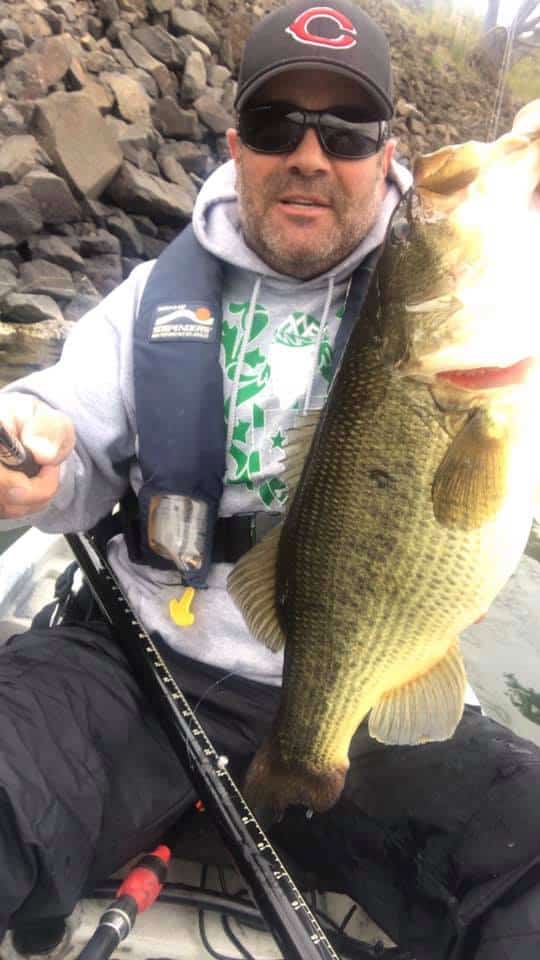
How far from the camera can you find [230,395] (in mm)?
2738

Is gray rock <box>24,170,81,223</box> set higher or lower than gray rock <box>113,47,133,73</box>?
lower

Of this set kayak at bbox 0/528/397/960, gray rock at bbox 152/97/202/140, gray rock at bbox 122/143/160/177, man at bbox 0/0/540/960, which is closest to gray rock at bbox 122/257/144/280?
gray rock at bbox 122/143/160/177

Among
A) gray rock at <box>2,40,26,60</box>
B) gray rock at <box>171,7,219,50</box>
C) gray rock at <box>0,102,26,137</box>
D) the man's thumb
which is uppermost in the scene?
gray rock at <box>171,7,219,50</box>

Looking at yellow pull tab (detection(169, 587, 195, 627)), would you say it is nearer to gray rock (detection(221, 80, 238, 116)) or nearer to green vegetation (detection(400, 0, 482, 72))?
gray rock (detection(221, 80, 238, 116))

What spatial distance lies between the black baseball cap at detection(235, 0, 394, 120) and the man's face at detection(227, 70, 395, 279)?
0.12ft

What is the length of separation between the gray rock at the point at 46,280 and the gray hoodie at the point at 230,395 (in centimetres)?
1140

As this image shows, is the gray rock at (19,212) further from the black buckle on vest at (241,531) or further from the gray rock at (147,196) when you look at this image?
the black buckle on vest at (241,531)

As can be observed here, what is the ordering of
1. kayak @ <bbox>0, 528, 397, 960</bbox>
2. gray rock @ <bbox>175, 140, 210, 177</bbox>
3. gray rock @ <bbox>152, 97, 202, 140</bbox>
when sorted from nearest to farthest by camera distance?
kayak @ <bbox>0, 528, 397, 960</bbox>
gray rock @ <bbox>175, 140, 210, 177</bbox>
gray rock @ <bbox>152, 97, 202, 140</bbox>

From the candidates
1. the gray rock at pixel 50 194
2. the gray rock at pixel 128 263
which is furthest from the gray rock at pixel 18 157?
the gray rock at pixel 128 263

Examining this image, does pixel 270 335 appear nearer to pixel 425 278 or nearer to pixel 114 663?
pixel 425 278

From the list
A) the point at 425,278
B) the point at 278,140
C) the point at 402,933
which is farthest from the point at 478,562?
the point at 278,140

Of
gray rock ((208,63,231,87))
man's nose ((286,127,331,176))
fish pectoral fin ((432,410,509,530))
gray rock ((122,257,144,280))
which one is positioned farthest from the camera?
gray rock ((208,63,231,87))

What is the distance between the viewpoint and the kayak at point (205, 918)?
7.76 feet

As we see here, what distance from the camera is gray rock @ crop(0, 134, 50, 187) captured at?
46.8 feet
